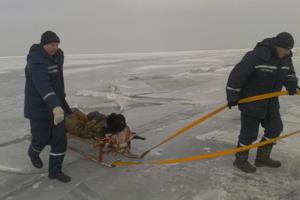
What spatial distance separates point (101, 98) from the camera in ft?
29.0

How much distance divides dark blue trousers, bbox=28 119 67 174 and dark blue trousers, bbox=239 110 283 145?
6.44 feet

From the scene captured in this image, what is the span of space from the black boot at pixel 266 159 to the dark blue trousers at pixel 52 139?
86.1 inches

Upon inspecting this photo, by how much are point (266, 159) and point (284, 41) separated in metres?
1.36

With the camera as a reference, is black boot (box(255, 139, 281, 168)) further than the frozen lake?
Yes

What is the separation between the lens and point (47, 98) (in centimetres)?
387

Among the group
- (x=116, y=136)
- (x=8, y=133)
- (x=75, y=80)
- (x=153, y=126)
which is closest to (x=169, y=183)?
→ (x=116, y=136)

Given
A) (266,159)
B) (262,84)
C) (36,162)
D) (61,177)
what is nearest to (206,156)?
(266,159)

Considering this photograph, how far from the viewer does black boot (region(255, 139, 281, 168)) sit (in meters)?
4.34

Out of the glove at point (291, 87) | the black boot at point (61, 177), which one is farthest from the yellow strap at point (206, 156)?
the black boot at point (61, 177)

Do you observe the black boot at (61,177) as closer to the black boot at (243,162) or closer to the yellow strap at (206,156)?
the yellow strap at (206,156)

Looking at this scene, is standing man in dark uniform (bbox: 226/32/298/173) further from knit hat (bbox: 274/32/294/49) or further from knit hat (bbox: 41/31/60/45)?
knit hat (bbox: 41/31/60/45)

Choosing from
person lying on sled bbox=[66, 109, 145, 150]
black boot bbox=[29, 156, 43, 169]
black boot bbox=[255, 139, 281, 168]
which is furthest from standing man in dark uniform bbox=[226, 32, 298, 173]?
black boot bbox=[29, 156, 43, 169]

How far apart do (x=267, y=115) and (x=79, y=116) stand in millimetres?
2360

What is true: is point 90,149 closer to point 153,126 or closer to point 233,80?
point 153,126
